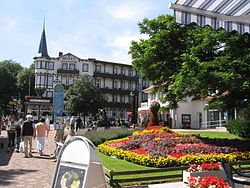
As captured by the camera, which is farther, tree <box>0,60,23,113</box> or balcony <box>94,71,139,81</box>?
balcony <box>94,71,139,81</box>

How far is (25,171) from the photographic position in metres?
11.1

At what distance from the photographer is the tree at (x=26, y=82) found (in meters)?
72.7

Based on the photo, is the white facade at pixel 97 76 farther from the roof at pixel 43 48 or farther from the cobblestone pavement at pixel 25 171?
the cobblestone pavement at pixel 25 171

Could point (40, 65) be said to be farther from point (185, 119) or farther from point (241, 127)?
point (241, 127)

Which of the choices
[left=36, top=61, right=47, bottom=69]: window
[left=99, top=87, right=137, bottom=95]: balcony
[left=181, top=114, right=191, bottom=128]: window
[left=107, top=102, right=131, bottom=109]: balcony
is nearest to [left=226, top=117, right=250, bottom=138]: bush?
[left=181, top=114, right=191, bottom=128]: window

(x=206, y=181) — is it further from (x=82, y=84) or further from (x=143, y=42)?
(x=82, y=84)

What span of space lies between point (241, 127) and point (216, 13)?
21.6 m

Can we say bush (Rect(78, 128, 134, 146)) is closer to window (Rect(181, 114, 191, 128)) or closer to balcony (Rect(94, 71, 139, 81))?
window (Rect(181, 114, 191, 128))

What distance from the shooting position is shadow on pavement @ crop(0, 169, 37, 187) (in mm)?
9203

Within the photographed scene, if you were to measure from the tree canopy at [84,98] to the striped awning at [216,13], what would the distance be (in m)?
46.3

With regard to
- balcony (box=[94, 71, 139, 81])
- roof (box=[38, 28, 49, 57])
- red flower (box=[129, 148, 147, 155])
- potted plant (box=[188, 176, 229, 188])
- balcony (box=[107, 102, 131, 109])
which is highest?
roof (box=[38, 28, 49, 57])

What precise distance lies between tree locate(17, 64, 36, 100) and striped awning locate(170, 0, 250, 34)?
228ft

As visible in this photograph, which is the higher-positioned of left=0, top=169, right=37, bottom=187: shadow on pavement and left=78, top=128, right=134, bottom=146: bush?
left=78, top=128, right=134, bottom=146: bush

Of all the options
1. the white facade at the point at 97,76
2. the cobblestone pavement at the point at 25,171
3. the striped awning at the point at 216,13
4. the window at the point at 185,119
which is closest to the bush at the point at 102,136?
the cobblestone pavement at the point at 25,171
